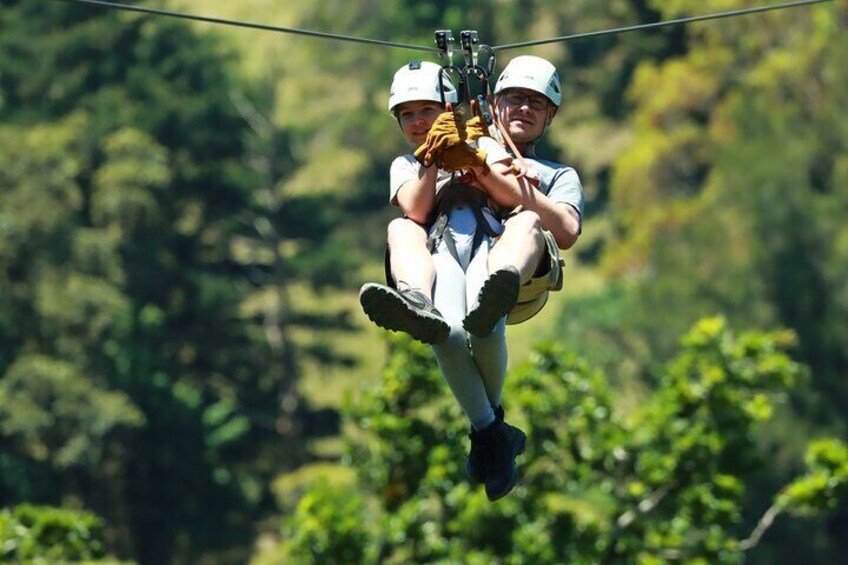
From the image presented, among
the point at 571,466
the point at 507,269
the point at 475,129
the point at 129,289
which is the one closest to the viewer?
the point at 507,269

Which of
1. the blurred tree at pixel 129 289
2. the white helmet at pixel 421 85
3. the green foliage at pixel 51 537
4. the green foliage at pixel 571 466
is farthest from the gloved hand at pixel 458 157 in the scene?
the blurred tree at pixel 129 289

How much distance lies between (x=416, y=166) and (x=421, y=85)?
0.37 metres

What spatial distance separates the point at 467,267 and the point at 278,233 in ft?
137

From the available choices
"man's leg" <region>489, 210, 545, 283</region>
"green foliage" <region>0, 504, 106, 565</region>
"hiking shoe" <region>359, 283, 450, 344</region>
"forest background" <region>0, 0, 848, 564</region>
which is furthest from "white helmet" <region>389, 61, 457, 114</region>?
"forest background" <region>0, 0, 848, 564</region>

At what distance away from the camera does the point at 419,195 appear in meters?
10.6

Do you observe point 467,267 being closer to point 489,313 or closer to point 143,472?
point 489,313

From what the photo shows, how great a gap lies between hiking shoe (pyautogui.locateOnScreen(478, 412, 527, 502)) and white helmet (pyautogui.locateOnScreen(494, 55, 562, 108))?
1503 mm

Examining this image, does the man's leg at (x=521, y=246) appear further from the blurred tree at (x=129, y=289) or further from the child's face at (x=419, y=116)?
the blurred tree at (x=129, y=289)

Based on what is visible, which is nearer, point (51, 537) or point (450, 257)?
point (450, 257)

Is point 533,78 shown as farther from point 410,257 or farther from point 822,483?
point 822,483

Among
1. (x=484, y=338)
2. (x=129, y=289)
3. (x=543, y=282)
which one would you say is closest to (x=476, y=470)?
(x=484, y=338)

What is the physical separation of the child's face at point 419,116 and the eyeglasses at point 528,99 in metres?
0.39

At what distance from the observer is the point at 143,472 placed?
4553 cm

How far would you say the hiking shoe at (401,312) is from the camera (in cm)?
999
